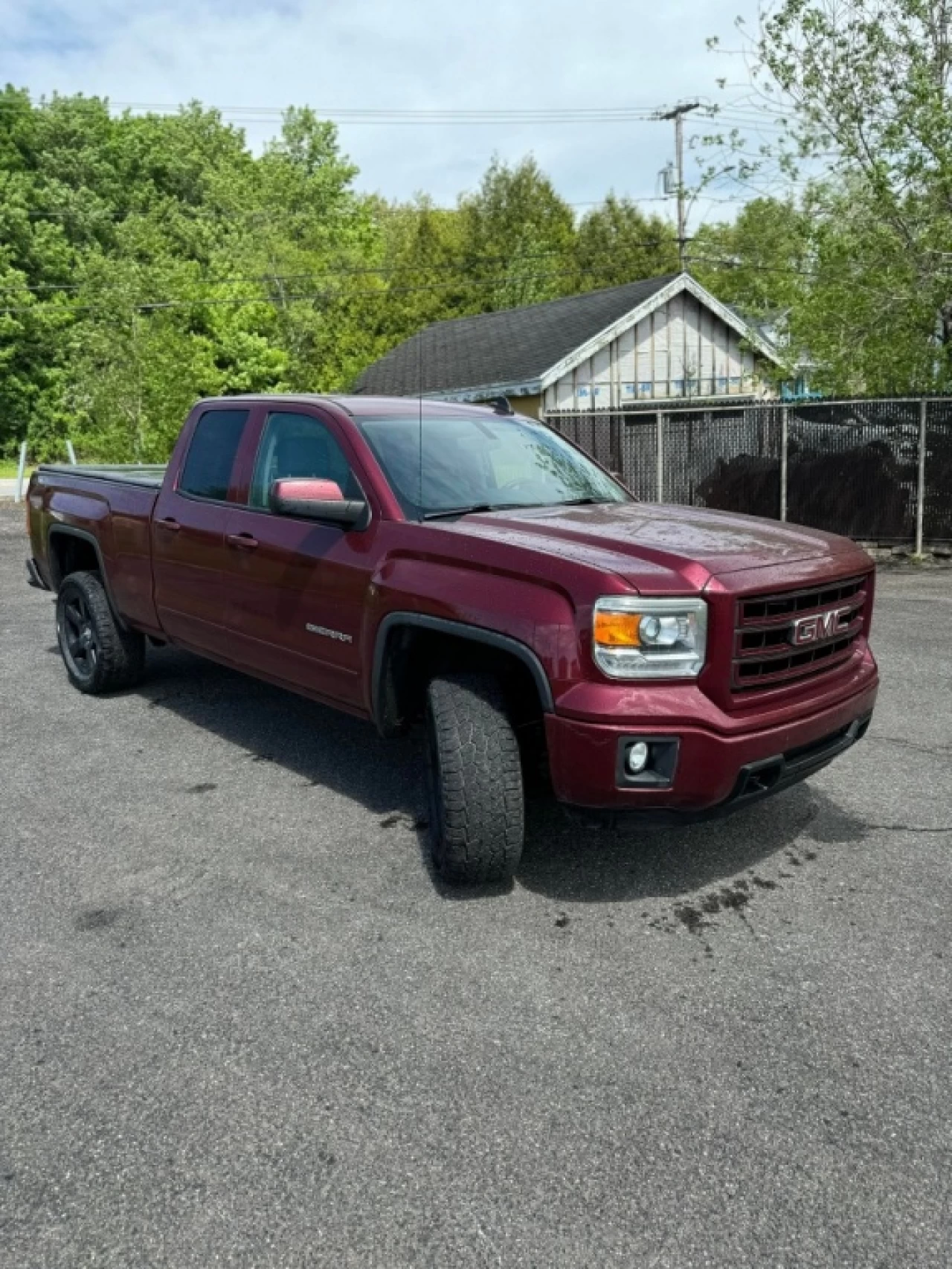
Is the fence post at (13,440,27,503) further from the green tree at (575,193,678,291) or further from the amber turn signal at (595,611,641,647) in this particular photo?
the green tree at (575,193,678,291)

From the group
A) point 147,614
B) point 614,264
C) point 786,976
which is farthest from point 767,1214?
point 614,264

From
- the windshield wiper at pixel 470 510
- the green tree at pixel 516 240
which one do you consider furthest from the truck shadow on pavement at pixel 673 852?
the green tree at pixel 516 240

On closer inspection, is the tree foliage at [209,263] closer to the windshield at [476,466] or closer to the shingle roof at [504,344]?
the shingle roof at [504,344]

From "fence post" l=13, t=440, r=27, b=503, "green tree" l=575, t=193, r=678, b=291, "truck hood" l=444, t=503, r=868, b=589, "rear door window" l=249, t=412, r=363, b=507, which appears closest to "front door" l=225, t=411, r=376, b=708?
"rear door window" l=249, t=412, r=363, b=507

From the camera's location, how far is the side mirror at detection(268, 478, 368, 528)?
3998 millimetres

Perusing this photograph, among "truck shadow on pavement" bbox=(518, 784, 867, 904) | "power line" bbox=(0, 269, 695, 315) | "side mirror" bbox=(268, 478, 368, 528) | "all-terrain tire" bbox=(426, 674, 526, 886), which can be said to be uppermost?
"power line" bbox=(0, 269, 695, 315)

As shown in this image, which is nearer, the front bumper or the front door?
the front bumper

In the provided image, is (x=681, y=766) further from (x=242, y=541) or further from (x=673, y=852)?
(x=242, y=541)

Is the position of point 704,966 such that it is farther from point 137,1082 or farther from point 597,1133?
point 137,1082

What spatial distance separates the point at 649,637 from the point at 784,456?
39.0ft

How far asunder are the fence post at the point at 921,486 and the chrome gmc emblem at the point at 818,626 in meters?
10.4

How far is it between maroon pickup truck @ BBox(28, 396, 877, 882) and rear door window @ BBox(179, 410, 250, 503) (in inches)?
0.6

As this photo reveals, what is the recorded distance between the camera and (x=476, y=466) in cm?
455

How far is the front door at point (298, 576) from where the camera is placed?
4.23 meters
